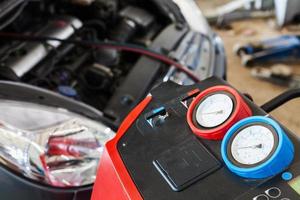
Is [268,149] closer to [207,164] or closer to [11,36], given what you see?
[207,164]

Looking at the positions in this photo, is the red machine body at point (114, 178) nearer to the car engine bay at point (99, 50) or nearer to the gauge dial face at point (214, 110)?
the gauge dial face at point (214, 110)

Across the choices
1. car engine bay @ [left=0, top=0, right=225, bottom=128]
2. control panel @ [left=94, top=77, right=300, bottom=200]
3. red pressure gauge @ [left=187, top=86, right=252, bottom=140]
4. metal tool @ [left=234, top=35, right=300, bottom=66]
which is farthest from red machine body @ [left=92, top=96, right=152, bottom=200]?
metal tool @ [left=234, top=35, right=300, bottom=66]

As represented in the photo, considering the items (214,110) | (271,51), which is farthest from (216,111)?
(271,51)

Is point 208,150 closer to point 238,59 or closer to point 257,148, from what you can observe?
point 257,148

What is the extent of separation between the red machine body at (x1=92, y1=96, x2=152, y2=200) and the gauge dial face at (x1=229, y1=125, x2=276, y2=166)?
0.16 meters

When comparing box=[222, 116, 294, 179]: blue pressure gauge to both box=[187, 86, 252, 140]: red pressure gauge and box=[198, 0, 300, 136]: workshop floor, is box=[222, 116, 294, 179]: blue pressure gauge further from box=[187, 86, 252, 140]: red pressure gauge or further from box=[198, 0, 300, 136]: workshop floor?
box=[198, 0, 300, 136]: workshop floor

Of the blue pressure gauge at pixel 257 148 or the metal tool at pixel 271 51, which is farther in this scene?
the metal tool at pixel 271 51

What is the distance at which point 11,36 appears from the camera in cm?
138

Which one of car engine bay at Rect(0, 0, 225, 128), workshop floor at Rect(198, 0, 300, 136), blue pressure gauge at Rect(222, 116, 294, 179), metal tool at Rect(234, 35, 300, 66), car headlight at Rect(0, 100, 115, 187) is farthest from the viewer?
metal tool at Rect(234, 35, 300, 66)

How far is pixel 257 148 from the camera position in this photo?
631 millimetres

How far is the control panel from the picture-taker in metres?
0.62

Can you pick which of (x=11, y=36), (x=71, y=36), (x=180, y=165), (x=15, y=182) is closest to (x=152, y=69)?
(x=71, y=36)

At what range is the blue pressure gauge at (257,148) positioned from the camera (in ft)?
2.01

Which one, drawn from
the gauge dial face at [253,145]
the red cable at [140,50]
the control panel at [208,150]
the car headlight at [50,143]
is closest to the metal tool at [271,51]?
the red cable at [140,50]
